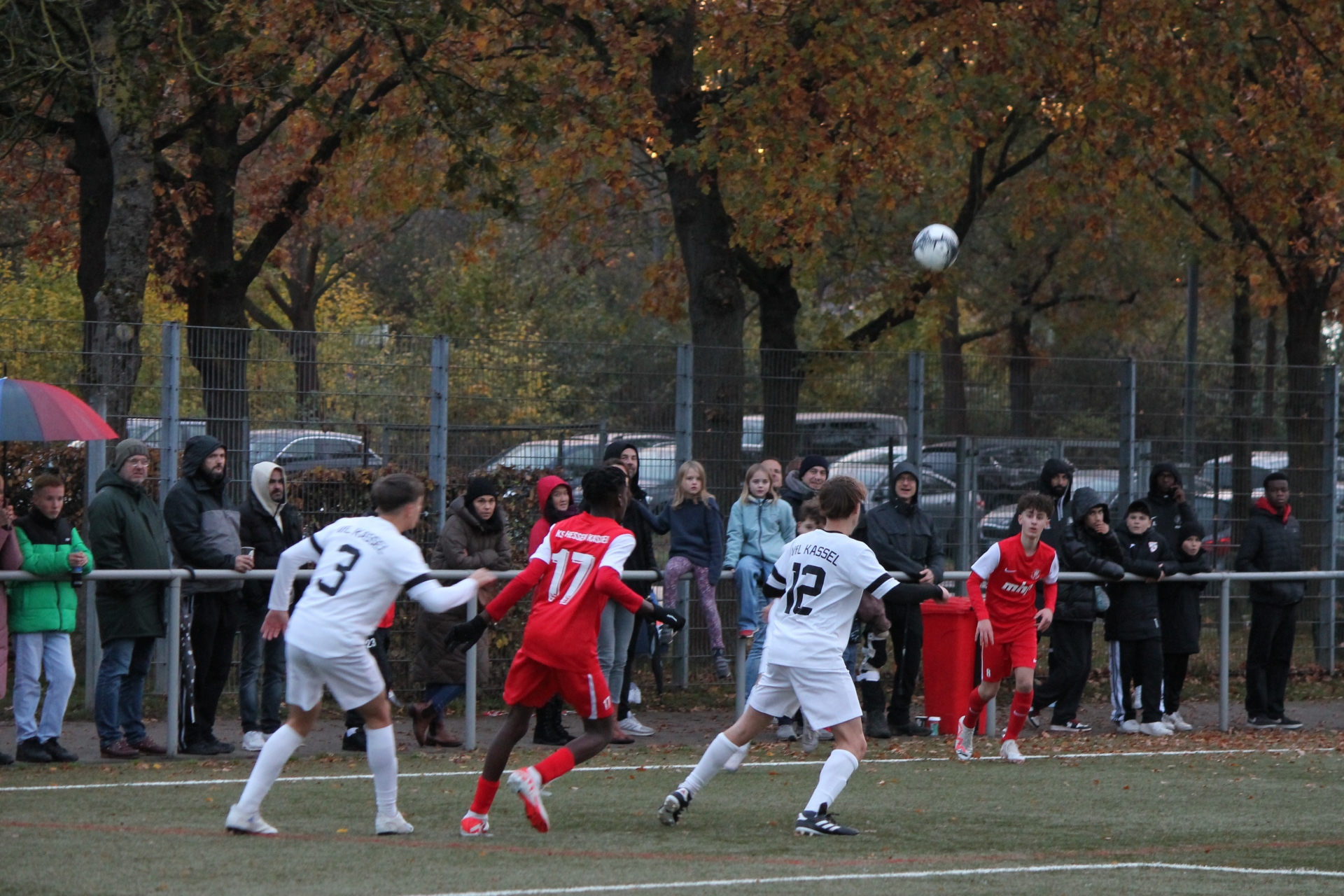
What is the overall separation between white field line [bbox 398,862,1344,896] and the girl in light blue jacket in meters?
5.17

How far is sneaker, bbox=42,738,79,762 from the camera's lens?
1036 cm

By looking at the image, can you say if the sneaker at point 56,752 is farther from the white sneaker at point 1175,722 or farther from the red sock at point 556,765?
the white sneaker at point 1175,722

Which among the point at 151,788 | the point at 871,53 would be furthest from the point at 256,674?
the point at 871,53

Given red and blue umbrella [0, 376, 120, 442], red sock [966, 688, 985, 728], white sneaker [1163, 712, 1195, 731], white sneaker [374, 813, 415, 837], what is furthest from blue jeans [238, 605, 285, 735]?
white sneaker [1163, 712, 1195, 731]

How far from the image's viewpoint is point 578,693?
790 centimetres

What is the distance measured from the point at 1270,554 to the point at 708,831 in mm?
7381

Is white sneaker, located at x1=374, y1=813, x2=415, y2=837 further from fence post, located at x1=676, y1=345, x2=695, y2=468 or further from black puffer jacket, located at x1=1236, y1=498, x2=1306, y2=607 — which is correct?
black puffer jacket, located at x1=1236, y1=498, x2=1306, y2=607

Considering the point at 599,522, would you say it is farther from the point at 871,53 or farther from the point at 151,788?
the point at 871,53

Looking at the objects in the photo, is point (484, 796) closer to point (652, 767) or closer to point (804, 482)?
point (652, 767)

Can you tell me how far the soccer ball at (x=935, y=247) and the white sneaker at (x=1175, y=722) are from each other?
478 cm

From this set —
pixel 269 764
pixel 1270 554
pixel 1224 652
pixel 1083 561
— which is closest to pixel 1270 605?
pixel 1270 554

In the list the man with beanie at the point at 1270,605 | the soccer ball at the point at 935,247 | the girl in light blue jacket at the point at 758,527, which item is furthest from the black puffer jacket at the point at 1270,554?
the girl in light blue jacket at the point at 758,527

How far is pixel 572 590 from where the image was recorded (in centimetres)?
795

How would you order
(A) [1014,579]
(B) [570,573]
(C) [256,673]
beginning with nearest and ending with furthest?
(B) [570,573] → (A) [1014,579] → (C) [256,673]
